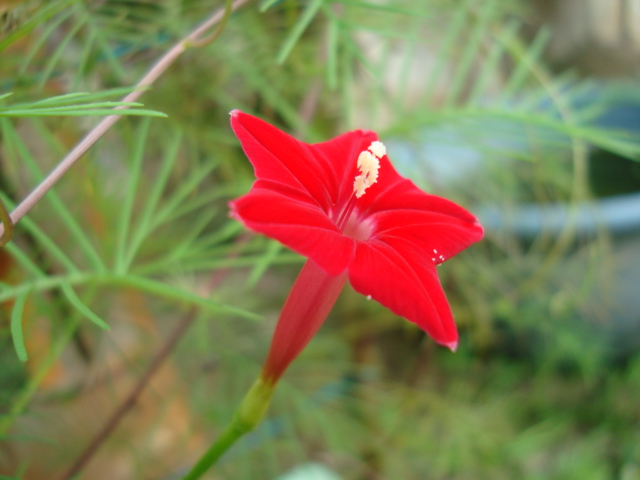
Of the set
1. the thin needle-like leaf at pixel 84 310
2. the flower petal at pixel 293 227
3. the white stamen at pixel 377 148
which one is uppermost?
the flower petal at pixel 293 227

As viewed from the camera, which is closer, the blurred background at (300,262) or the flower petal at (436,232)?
the flower petal at (436,232)

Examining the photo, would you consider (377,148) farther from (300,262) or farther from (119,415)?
(300,262)

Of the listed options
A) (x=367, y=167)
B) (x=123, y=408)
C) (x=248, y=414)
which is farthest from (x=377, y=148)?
(x=123, y=408)

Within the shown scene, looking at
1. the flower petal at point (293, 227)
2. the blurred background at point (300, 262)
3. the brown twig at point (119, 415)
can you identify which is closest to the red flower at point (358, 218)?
the flower petal at point (293, 227)

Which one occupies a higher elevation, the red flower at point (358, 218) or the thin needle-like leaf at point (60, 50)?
the thin needle-like leaf at point (60, 50)

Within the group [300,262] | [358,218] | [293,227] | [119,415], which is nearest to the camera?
[293,227]

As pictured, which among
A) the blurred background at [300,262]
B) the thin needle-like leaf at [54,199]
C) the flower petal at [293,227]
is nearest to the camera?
the flower petal at [293,227]

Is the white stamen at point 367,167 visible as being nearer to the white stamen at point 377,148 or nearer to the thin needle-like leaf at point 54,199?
the white stamen at point 377,148

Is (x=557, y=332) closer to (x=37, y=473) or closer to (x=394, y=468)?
(x=394, y=468)

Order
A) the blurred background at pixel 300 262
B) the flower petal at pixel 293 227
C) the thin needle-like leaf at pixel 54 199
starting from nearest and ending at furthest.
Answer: the flower petal at pixel 293 227
the thin needle-like leaf at pixel 54 199
the blurred background at pixel 300 262
